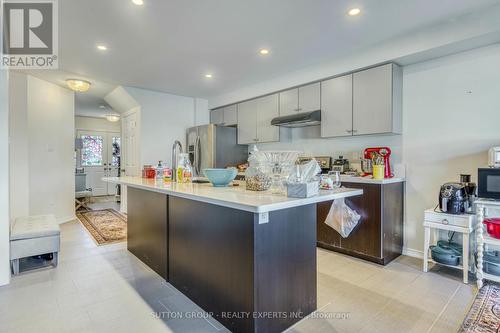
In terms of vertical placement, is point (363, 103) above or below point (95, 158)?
above

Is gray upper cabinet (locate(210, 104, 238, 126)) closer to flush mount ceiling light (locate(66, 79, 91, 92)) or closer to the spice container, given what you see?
flush mount ceiling light (locate(66, 79, 91, 92))

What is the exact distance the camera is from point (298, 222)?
73.4 inches

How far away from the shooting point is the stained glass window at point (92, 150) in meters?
8.53

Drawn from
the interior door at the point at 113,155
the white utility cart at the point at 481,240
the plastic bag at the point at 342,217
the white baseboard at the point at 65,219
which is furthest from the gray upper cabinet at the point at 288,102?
the interior door at the point at 113,155

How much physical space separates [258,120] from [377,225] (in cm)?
271

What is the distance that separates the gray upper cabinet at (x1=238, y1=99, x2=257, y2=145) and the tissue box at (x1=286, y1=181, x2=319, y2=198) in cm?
327

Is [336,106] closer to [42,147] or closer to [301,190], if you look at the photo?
[301,190]

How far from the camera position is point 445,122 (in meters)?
3.01

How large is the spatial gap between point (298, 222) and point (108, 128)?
892 cm

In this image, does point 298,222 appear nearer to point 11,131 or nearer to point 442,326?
point 442,326

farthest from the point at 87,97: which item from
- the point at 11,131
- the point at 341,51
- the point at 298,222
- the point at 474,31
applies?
the point at 474,31

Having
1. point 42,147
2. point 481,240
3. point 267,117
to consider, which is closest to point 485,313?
point 481,240

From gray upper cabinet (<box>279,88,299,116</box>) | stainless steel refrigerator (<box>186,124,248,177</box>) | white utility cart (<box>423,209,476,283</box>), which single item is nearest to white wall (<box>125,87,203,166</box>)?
stainless steel refrigerator (<box>186,124,248,177</box>)

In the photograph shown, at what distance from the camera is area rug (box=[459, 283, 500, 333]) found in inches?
71.2
